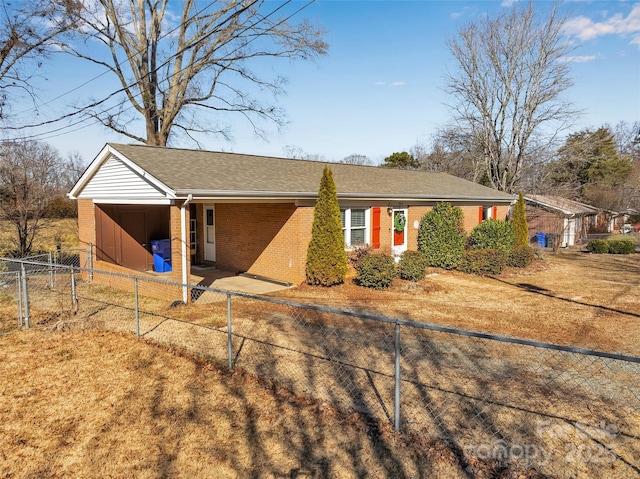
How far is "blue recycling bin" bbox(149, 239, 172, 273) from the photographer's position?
45.0 ft

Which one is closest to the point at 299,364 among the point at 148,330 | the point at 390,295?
the point at 148,330

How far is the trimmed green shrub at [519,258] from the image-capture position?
16.6m

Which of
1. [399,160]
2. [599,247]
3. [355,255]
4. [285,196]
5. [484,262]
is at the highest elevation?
[399,160]

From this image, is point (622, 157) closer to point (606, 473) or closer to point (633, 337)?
point (633, 337)

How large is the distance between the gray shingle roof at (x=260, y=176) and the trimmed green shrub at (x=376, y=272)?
2.40m

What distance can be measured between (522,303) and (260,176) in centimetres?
825

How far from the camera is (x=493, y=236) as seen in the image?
17.3m

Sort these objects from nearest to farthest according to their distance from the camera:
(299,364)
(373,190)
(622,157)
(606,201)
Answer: (299,364) → (373,190) → (606,201) → (622,157)

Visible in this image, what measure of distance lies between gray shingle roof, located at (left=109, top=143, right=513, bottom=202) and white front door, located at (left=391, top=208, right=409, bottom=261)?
79 cm

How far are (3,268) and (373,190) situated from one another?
1271 centimetres

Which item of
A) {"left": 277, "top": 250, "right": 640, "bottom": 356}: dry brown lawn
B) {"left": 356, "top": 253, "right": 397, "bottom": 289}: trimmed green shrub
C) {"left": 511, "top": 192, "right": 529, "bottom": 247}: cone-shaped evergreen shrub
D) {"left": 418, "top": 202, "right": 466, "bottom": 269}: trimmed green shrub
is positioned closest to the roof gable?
{"left": 277, "top": 250, "right": 640, "bottom": 356}: dry brown lawn

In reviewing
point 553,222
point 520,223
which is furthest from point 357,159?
point 520,223

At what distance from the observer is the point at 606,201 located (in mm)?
36812

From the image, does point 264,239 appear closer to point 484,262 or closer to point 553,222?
point 484,262
